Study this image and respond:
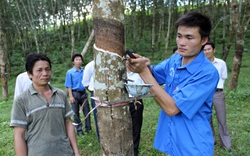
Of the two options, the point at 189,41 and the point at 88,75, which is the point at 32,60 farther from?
the point at 88,75

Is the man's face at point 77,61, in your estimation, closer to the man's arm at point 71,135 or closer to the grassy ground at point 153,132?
the grassy ground at point 153,132

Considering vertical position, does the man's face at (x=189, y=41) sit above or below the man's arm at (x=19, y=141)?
above

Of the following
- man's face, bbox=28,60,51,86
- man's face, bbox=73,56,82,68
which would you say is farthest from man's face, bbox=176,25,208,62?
man's face, bbox=73,56,82,68

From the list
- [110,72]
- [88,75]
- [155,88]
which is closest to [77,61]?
[88,75]

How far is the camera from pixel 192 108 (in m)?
1.45

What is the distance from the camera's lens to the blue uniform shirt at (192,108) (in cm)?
144

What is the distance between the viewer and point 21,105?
73.1 inches

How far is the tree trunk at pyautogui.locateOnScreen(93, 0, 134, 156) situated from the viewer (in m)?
1.38

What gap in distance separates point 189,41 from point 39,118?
56.3 inches

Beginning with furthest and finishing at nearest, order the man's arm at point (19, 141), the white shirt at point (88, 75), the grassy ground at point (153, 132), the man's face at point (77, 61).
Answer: the man's face at point (77, 61) < the white shirt at point (88, 75) < the grassy ground at point (153, 132) < the man's arm at point (19, 141)

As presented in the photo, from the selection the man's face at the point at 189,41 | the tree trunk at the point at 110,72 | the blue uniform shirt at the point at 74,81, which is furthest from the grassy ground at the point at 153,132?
the man's face at the point at 189,41

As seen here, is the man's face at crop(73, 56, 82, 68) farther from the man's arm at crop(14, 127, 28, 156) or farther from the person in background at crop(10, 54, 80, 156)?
the man's arm at crop(14, 127, 28, 156)

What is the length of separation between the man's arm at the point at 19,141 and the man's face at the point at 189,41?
5.00ft

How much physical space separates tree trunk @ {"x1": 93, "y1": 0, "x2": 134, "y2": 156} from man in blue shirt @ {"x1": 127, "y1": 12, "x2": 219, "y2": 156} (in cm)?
12
